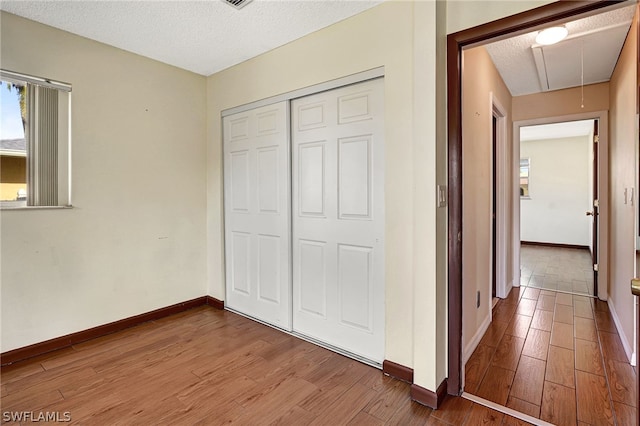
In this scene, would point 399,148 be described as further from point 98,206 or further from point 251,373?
point 98,206

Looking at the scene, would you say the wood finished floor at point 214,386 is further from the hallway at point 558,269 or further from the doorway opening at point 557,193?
the doorway opening at point 557,193

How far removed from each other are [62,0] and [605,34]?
3.99m

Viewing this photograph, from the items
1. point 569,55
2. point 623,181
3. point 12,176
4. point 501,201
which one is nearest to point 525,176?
point 501,201

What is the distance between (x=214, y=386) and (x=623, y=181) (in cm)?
347

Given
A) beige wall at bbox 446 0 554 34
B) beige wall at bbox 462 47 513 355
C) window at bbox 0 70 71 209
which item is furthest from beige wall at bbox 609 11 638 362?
window at bbox 0 70 71 209

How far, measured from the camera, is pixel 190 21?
236 centimetres

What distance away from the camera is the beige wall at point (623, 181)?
2.30 metres

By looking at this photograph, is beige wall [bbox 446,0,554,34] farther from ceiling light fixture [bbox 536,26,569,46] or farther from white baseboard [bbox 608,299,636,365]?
white baseboard [bbox 608,299,636,365]

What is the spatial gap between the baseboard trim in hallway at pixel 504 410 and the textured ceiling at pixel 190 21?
2583 mm

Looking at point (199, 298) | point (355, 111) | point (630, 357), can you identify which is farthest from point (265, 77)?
point (630, 357)

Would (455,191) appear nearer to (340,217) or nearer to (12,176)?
(340,217)

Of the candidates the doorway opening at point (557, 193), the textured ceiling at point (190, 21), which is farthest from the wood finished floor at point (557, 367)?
the doorway opening at point (557, 193)

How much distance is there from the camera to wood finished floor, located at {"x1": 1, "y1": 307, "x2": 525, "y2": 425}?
1761 millimetres

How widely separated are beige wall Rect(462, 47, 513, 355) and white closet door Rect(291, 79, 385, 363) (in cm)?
60
